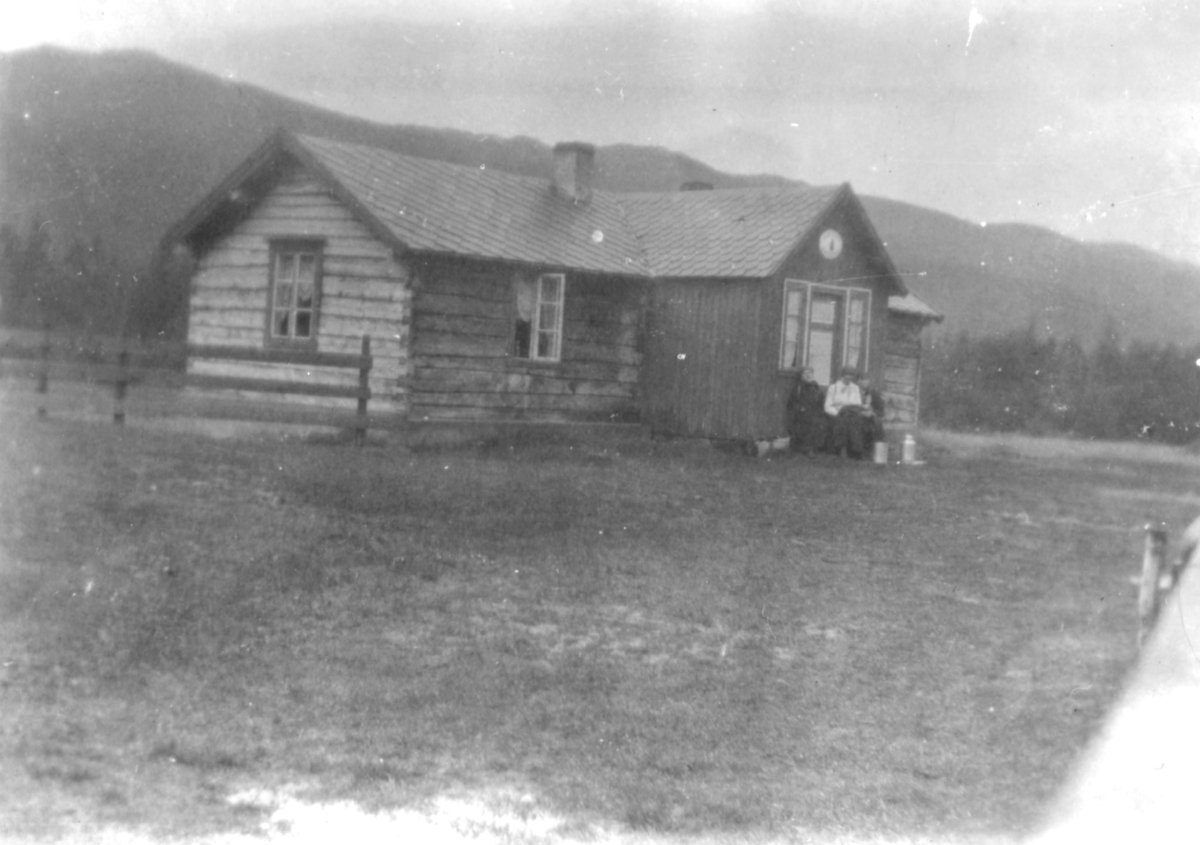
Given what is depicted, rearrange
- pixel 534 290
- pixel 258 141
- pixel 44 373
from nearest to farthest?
pixel 44 373 < pixel 258 141 < pixel 534 290

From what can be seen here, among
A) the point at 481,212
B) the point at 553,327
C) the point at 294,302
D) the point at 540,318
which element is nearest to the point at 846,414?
the point at 553,327

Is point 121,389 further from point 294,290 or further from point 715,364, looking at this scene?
point 715,364

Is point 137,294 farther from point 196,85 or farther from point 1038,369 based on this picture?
point 1038,369

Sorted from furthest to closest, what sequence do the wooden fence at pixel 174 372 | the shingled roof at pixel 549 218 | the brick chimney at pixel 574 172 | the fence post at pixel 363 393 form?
1. the brick chimney at pixel 574 172
2. the fence post at pixel 363 393
3. the shingled roof at pixel 549 218
4. the wooden fence at pixel 174 372

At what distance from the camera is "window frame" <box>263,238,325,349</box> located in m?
14.0

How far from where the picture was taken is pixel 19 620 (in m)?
5.83

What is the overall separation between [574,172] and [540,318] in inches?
84.1

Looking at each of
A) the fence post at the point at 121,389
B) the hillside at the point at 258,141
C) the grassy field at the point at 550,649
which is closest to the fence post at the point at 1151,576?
the grassy field at the point at 550,649

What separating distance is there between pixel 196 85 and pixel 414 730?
4.36m

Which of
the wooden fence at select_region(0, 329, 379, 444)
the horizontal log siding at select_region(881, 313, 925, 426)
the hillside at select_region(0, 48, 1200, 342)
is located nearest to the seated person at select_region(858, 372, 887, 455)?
the horizontal log siding at select_region(881, 313, 925, 426)

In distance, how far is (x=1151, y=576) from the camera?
4.90 meters

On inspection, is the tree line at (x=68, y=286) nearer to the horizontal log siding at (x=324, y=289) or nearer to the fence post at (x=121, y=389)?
the fence post at (x=121, y=389)

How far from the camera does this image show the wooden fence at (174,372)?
833 centimetres

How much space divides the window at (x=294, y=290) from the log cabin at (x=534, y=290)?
3cm
